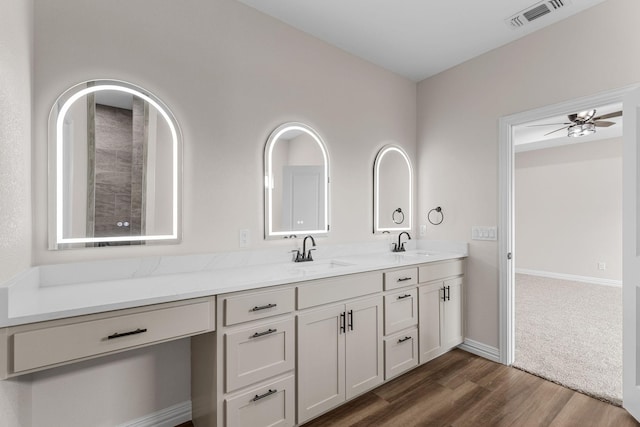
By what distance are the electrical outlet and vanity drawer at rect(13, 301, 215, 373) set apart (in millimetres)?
695

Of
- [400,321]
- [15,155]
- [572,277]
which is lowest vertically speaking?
[572,277]

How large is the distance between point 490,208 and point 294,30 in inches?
89.2

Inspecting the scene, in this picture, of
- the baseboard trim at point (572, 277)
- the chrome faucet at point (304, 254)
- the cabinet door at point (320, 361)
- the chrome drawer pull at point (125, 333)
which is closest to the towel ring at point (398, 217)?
the chrome faucet at point (304, 254)

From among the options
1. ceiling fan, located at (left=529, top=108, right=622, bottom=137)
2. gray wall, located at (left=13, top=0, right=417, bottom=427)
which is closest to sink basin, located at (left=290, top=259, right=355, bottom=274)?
gray wall, located at (left=13, top=0, right=417, bottom=427)

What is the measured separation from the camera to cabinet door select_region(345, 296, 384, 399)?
2.00 metres

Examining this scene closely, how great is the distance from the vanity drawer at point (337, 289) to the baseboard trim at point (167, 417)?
0.96 m

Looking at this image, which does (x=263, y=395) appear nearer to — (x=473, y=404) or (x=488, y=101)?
(x=473, y=404)

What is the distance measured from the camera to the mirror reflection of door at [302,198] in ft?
7.82

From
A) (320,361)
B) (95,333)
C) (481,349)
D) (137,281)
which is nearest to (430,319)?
(481,349)

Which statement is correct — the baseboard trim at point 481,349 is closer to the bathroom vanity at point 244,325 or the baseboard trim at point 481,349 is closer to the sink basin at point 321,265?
the bathroom vanity at point 244,325

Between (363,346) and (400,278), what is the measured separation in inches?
22.5

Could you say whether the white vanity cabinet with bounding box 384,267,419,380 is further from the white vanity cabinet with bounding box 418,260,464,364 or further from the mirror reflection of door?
the mirror reflection of door

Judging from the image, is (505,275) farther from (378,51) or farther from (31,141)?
(31,141)

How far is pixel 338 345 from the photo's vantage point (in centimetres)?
194
